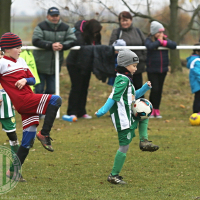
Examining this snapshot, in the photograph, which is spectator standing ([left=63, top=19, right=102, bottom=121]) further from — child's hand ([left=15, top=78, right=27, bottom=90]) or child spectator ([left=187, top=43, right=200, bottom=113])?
child's hand ([left=15, top=78, right=27, bottom=90])

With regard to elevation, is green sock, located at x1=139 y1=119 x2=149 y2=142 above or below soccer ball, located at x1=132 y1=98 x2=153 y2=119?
below

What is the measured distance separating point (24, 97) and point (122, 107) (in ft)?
4.01

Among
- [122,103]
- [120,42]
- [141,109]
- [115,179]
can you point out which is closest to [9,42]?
[122,103]

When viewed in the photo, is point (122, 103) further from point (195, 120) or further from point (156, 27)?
point (156, 27)

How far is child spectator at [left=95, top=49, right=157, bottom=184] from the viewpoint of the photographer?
5301 mm

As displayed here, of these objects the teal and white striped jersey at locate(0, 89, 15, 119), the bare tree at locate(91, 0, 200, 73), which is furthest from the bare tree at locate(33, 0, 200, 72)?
the teal and white striped jersey at locate(0, 89, 15, 119)

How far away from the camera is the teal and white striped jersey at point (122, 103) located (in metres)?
5.29

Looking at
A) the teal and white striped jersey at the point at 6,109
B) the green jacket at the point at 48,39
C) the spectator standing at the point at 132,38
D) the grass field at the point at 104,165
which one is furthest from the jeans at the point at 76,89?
the teal and white striped jersey at the point at 6,109

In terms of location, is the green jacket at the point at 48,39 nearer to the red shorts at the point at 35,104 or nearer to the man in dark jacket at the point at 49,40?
the man in dark jacket at the point at 49,40

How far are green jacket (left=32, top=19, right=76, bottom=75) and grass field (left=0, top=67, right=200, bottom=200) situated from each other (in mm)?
1433

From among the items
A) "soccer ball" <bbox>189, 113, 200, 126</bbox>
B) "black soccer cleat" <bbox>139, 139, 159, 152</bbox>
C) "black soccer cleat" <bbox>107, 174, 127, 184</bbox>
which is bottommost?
"soccer ball" <bbox>189, 113, 200, 126</bbox>

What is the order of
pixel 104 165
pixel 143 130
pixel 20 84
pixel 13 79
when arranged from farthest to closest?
1. pixel 104 165
2. pixel 143 130
3. pixel 13 79
4. pixel 20 84

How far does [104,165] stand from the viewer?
6328mm

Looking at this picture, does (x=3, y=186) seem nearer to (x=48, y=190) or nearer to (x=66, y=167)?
(x=48, y=190)
